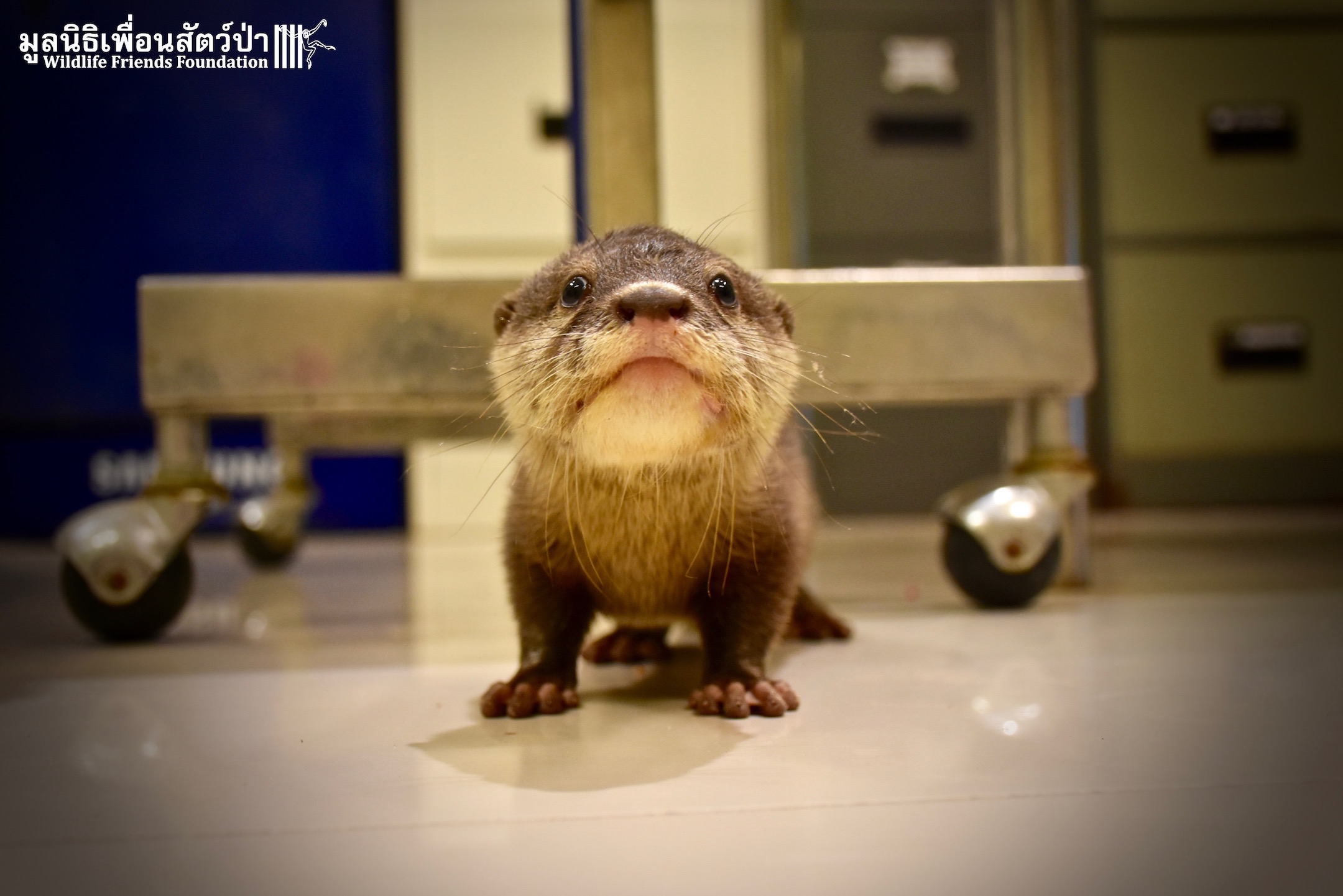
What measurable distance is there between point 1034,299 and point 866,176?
1.82 m

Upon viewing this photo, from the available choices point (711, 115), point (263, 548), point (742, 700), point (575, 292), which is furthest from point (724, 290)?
point (711, 115)

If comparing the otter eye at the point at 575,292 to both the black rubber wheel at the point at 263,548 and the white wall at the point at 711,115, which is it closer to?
the black rubber wheel at the point at 263,548

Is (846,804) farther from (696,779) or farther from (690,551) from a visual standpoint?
(690,551)

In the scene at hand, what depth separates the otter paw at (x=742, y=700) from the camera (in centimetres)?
97

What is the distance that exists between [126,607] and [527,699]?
72 centimetres

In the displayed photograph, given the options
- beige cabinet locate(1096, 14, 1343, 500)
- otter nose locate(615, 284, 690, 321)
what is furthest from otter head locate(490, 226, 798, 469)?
beige cabinet locate(1096, 14, 1343, 500)

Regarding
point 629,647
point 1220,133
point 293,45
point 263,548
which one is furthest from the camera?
point 1220,133

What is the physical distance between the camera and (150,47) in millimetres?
871

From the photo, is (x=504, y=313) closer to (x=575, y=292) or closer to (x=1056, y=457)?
(x=575, y=292)

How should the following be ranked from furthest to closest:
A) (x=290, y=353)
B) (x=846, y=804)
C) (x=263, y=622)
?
(x=263, y=622) → (x=290, y=353) → (x=846, y=804)

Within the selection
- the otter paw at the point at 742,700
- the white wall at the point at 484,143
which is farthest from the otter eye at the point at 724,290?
the white wall at the point at 484,143

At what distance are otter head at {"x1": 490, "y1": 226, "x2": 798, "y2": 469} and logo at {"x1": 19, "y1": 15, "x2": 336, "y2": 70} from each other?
0.33m

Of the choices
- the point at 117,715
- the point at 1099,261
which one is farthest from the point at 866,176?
the point at 117,715

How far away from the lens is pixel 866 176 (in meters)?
3.24
